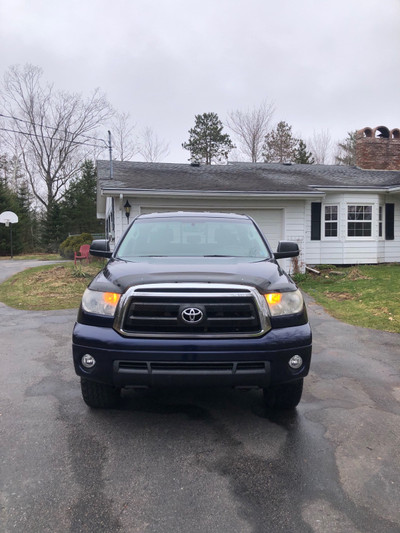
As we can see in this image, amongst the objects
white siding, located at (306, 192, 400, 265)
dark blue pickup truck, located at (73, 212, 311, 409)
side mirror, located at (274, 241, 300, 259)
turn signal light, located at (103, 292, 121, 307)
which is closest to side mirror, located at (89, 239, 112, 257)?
dark blue pickup truck, located at (73, 212, 311, 409)

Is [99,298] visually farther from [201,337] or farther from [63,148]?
[63,148]

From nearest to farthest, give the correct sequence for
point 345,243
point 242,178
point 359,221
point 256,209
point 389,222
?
point 256,209
point 345,243
point 359,221
point 242,178
point 389,222

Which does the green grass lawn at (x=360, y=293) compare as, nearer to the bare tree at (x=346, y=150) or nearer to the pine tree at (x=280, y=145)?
the pine tree at (x=280, y=145)

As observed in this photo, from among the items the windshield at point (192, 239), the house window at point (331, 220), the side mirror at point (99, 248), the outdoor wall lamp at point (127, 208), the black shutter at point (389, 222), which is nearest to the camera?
the windshield at point (192, 239)

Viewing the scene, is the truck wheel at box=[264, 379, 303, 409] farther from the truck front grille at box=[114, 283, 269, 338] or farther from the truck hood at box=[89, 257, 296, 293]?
the truck hood at box=[89, 257, 296, 293]

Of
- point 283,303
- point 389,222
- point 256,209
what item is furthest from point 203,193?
point 283,303

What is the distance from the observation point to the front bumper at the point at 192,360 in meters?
2.62

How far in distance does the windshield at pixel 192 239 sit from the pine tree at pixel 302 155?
3417cm

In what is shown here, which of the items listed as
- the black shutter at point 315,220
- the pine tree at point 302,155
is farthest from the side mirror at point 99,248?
the pine tree at point 302,155

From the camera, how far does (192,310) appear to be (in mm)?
2676

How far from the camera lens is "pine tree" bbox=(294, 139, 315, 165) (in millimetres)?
35922

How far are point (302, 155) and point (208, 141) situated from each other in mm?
9562

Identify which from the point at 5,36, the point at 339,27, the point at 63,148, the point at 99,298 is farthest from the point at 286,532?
the point at 63,148

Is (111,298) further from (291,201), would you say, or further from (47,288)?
(291,201)
